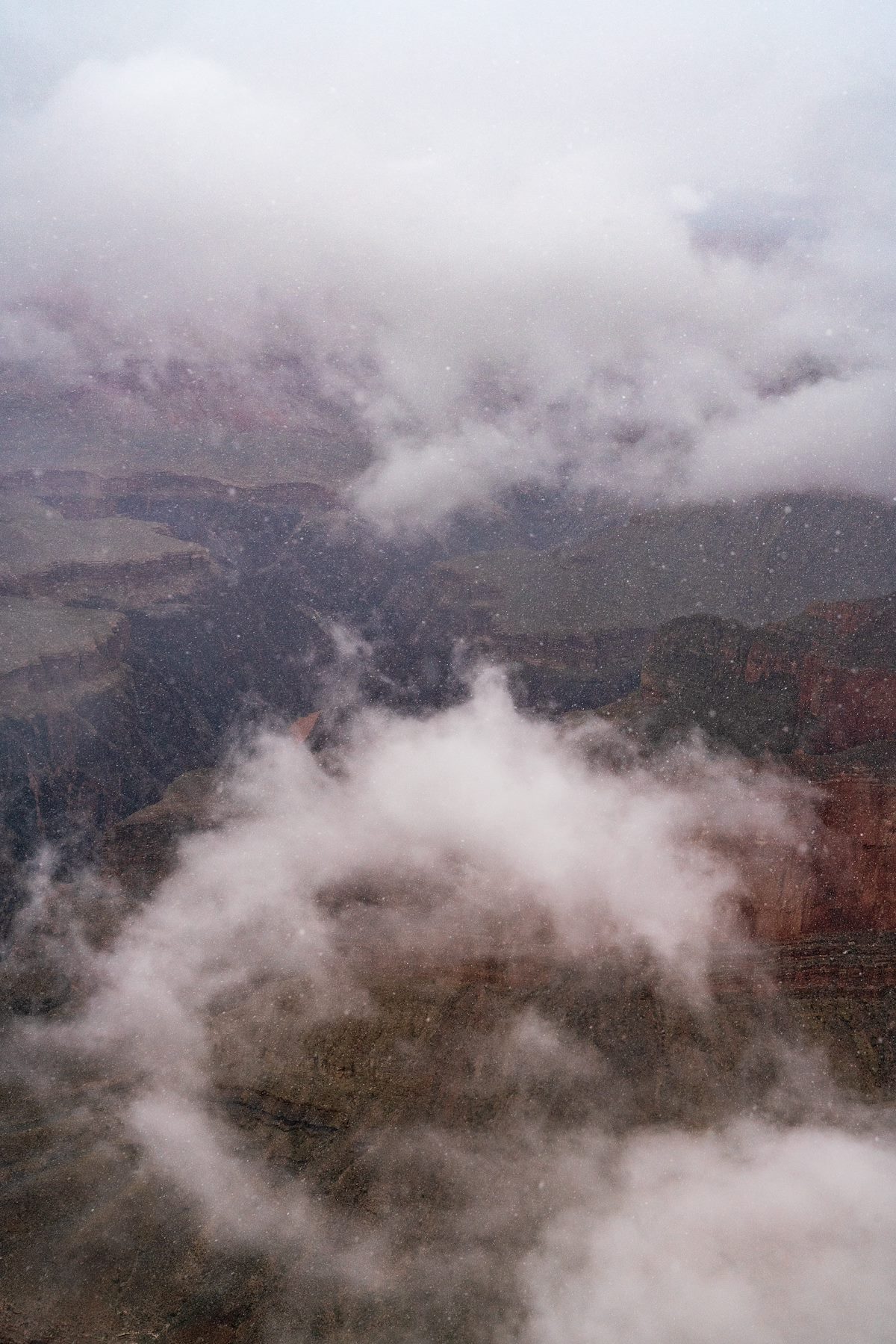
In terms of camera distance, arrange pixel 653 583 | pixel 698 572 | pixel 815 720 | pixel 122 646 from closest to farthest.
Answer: pixel 815 720 → pixel 122 646 → pixel 653 583 → pixel 698 572

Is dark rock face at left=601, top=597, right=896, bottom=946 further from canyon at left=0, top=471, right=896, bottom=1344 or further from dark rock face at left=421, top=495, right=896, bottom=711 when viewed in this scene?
dark rock face at left=421, top=495, right=896, bottom=711

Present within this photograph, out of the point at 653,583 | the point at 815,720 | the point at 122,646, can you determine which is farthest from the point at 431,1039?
the point at 653,583

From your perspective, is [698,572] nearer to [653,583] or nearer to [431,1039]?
[653,583]

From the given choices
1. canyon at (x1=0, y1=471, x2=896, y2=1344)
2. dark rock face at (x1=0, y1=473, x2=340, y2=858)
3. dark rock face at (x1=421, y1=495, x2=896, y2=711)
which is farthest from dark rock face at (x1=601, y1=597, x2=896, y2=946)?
dark rock face at (x1=0, y1=473, x2=340, y2=858)

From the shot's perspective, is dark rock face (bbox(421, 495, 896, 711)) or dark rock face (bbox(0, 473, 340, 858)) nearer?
dark rock face (bbox(0, 473, 340, 858))

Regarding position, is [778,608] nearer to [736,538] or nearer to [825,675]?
[736,538]

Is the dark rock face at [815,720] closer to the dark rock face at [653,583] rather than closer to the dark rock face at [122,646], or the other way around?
the dark rock face at [653,583]

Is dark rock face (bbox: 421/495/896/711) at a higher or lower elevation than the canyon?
higher

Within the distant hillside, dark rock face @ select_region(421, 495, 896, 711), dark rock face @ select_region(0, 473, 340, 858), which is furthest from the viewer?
the distant hillside
